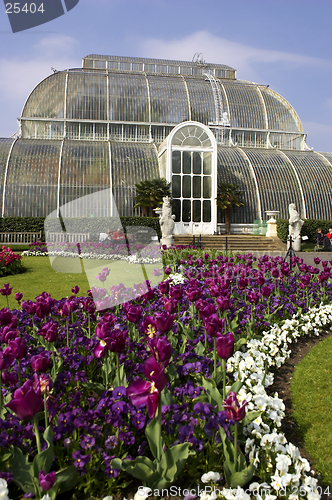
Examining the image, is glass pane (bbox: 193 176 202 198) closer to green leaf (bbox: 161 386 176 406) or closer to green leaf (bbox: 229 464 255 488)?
green leaf (bbox: 161 386 176 406)

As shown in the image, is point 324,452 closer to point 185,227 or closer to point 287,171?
point 185,227

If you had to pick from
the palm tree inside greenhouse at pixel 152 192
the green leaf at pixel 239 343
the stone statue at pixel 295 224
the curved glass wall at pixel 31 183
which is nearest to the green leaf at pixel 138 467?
the green leaf at pixel 239 343

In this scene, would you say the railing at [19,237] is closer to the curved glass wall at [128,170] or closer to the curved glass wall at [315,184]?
the curved glass wall at [128,170]

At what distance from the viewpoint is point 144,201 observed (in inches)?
888

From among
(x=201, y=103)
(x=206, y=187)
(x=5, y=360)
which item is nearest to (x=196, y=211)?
(x=206, y=187)

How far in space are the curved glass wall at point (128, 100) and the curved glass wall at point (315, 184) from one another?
12781 millimetres

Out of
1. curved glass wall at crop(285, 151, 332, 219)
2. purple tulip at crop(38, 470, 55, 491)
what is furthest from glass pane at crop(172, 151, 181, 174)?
purple tulip at crop(38, 470, 55, 491)

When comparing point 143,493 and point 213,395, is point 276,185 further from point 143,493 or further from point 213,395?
point 143,493

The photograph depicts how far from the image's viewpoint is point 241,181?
25.8 metres

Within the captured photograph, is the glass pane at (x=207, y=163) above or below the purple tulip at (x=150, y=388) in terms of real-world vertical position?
above

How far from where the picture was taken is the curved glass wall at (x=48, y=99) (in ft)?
101

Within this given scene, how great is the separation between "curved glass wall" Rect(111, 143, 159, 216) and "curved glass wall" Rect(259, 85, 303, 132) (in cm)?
1338

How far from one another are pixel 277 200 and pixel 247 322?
22.9 meters

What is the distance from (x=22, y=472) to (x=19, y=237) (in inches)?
799
